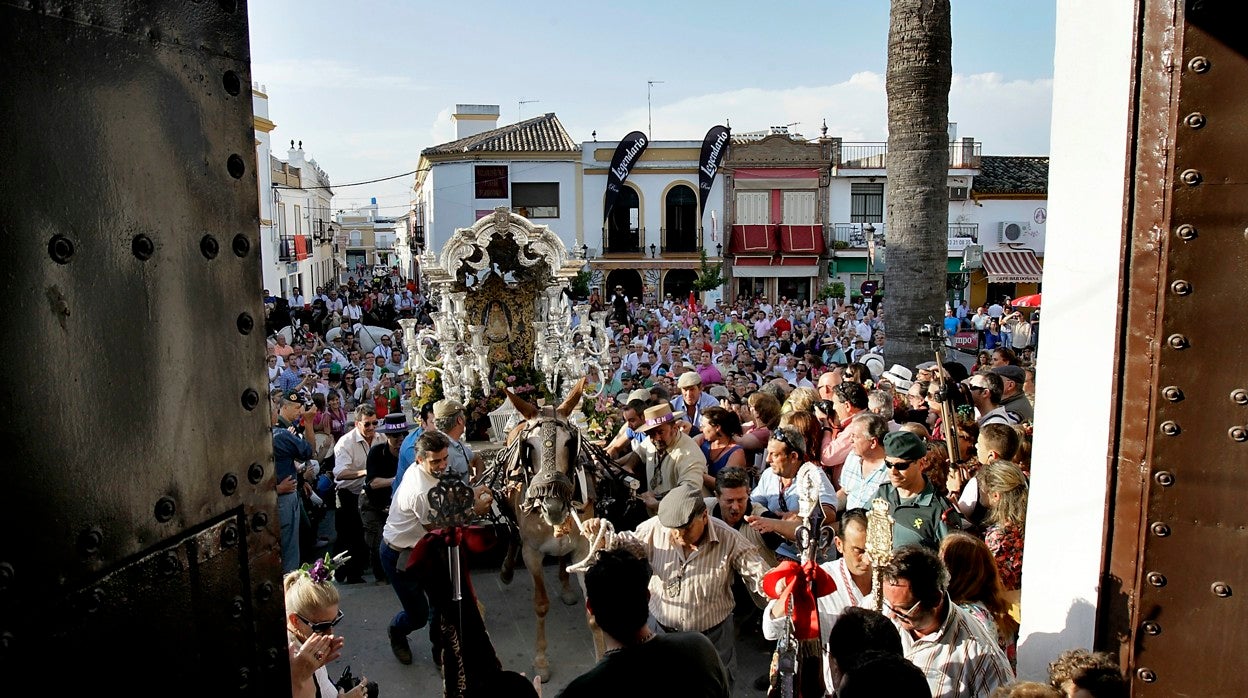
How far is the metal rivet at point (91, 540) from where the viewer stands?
1.38 meters

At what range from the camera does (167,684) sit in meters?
1.50

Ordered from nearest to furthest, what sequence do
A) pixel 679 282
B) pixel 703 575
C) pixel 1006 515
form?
pixel 1006 515 → pixel 703 575 → pixel 679 282

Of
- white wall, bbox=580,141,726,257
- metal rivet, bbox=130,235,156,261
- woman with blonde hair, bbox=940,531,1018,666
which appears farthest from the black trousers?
white wall, bbox=580,141,726,257

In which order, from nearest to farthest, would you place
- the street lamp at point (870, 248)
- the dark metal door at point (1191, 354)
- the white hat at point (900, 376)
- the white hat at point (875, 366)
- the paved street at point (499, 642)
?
1. the dark metal door at point (1191, 354)
2. the paved street at point (499, 642)
3. the white hat at point (900, 376)
4. the white hat at point (875, 366)
5. the street lamp at point (870, 248)

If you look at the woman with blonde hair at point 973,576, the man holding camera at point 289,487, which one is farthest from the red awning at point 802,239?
the woman with blonde hair at point 973,576

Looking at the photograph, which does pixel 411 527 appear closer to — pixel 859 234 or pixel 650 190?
pixel 650 190

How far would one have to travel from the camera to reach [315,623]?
3992 mm

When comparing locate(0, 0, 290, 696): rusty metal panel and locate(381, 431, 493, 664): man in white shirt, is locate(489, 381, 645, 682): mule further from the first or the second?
locate(0, 0, 290, 696): rusty metal panel

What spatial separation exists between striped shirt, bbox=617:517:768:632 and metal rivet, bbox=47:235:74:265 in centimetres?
382

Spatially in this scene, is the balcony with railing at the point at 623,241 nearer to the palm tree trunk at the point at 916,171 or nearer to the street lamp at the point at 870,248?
the street lamp at the point at 870,248

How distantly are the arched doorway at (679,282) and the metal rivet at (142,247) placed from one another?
35212 mm

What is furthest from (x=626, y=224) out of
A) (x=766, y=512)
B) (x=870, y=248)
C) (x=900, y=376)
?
(x=766, y=512)

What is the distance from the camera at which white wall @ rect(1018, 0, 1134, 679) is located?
10.9 ft

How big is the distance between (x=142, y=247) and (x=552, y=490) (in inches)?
189
